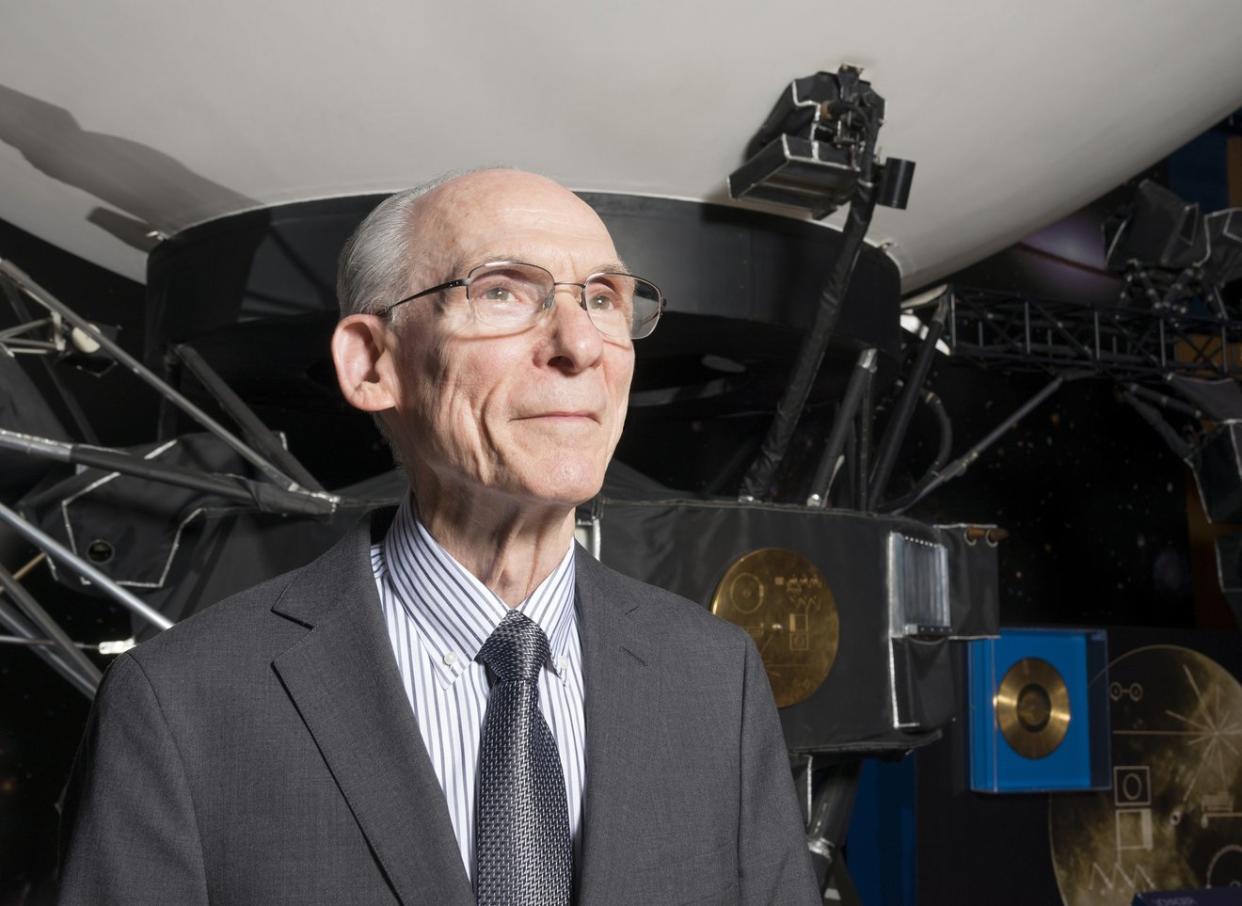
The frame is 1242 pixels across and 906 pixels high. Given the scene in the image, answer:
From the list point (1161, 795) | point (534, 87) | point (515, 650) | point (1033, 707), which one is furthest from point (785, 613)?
point (1161, 795)

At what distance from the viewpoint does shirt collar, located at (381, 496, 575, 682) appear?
126 centimetres

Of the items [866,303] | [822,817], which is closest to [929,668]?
[822,817]

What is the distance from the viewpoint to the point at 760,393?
16.7 feet

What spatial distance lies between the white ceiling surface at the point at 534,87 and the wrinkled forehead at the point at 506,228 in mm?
1793

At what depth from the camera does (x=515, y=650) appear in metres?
1.25

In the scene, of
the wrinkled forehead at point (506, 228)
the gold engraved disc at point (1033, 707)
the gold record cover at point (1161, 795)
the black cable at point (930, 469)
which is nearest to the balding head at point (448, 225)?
the wrinkled forehead at point (506, 228)

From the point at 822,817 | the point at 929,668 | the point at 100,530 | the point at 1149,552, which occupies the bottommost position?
the point at 822,817

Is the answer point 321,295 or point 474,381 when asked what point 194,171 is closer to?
point 321,295

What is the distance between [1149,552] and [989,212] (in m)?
3.65

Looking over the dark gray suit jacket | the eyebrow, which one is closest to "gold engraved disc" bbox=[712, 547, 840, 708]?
the dark gray suit jacket

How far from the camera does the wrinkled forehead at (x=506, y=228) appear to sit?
4.15ft

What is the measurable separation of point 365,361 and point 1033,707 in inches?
190

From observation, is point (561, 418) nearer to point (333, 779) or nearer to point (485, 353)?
point (485, 353)

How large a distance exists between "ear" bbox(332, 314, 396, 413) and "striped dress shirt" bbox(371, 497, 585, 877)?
124 millimetres
